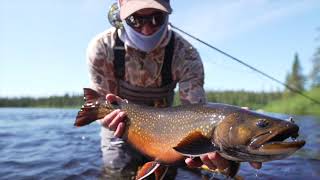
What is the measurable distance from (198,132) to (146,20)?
177cm

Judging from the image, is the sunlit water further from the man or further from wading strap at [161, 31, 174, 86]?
wading strap at [161, 31, 174, 86]

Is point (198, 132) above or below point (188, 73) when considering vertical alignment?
below

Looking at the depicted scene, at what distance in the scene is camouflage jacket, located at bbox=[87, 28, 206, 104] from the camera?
5.50 m

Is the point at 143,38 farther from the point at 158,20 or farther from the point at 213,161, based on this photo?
the point at 213,161

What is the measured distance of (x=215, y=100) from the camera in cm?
4566

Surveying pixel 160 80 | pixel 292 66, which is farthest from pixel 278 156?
pixel 292 66

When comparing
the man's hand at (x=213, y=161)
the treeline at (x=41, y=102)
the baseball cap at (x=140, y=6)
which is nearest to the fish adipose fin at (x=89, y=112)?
the baseball cap at (x=140, y=6)

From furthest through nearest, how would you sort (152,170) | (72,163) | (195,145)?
1. (72,163)
2. (152,170)
3. (195,145)

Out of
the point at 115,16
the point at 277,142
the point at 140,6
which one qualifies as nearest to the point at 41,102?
the point at 115,16

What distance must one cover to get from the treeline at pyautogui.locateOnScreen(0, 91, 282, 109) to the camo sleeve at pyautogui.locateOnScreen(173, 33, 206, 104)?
37754 mm

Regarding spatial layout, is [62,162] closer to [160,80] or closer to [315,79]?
[160,80]

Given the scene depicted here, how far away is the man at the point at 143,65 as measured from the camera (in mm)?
5262

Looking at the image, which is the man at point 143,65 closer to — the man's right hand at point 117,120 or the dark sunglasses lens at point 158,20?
the dark sunglasses lens at point 158,20

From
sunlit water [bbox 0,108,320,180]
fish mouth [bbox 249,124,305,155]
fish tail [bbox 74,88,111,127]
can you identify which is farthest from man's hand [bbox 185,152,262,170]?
sunlit water [bbox 0,108,320,180]
